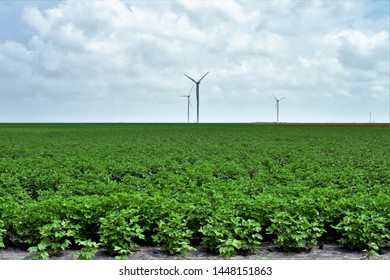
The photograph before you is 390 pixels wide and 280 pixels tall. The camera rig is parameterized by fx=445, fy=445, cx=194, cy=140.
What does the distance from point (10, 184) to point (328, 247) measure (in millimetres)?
10459

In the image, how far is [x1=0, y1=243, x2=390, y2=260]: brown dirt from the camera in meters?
9.30

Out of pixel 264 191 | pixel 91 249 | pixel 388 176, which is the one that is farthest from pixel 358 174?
pixel 91 249

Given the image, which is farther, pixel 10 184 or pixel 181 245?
pixel 10 184

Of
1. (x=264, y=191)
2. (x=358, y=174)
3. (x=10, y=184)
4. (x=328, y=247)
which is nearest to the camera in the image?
(x=328, y=247)

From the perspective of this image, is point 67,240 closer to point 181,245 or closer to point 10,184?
point 181,245

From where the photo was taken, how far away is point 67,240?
933 centimetres

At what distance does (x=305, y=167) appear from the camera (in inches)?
813

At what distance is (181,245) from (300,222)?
2.64m

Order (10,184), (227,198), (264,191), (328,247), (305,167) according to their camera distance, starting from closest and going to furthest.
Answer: (328,247) < (227,198) < (264,191) < (10,184) < (305,167)

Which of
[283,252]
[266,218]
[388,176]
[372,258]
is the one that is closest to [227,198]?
[266,218]

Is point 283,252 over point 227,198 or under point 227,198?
under

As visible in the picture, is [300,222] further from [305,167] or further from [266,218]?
[305,167]

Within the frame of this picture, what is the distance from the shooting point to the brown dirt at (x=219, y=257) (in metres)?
9.30

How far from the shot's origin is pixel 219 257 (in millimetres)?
9242
